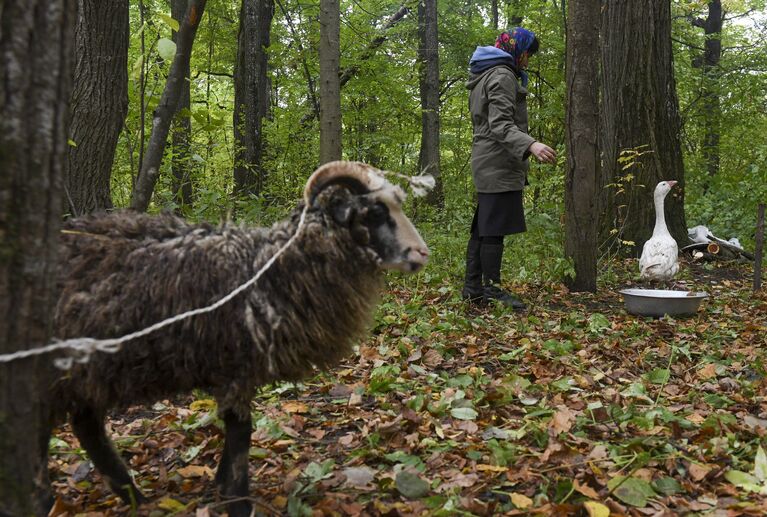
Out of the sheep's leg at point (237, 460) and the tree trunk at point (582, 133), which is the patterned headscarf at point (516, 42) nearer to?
the tree trunk at point (582, 133)

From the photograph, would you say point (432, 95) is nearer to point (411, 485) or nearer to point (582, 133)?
point (582, 133)

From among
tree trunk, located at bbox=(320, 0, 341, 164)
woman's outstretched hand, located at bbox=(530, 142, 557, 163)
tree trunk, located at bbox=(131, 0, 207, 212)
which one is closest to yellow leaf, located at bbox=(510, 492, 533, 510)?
tree trunk, located at bbox=(131, 0, 207, 212)

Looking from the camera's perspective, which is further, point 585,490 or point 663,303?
point 663,303

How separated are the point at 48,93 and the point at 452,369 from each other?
12.1 ft

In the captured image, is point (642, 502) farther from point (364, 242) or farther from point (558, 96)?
point (558, 96)

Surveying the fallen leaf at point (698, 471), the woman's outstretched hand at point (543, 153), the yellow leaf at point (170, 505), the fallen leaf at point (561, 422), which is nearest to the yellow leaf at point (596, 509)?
the fallen leaf at point (698, 471)

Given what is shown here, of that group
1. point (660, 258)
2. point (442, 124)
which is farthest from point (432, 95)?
point (660, 258)

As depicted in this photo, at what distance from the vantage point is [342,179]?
284 centimetres

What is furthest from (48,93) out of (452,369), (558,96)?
(558,96)

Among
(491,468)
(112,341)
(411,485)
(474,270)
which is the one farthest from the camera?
(474,270)

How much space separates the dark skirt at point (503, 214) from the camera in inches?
249

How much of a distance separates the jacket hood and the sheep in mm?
3874

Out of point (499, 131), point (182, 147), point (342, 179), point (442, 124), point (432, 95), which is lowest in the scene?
point (342, 179)

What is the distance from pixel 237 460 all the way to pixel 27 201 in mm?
1494
